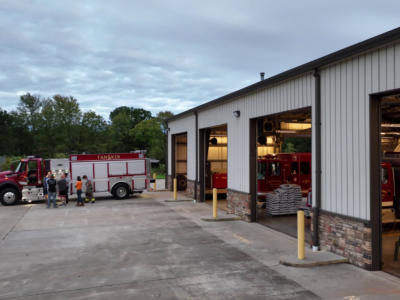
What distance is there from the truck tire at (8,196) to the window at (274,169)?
13.2 meters

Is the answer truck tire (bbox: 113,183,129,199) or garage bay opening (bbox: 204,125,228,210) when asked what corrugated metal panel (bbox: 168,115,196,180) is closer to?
garage bay opening (bbox: 204,125,228,210)

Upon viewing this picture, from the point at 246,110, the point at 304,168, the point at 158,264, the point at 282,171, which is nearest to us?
the point at 158,264

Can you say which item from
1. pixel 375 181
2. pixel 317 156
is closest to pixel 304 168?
pixel 317 156

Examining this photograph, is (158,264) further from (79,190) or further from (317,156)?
(79,190)

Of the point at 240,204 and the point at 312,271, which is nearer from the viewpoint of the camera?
Answer: the point at 312,271

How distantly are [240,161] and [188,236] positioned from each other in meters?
4.19

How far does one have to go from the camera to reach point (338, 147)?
8.65 metres

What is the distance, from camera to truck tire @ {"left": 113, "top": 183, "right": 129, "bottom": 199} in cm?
2061

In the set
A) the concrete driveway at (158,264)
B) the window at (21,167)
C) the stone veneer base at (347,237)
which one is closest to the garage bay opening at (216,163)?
the concrete driveway at (158,264)

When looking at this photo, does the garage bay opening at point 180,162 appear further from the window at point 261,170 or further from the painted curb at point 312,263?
the painted curb at point 312,263

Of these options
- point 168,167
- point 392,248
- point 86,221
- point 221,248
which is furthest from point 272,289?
point 168,167

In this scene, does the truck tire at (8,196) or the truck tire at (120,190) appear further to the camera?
the truck tire at (120,190)

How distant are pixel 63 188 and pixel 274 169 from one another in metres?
10.6

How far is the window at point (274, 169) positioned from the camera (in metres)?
17.0
